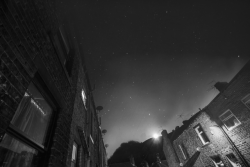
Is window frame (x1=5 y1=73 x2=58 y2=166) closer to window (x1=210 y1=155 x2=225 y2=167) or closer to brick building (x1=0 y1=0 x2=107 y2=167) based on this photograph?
brick building (x1=0 y1=0 x2=107 y2=167)

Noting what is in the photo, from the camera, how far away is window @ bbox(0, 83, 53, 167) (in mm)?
1595

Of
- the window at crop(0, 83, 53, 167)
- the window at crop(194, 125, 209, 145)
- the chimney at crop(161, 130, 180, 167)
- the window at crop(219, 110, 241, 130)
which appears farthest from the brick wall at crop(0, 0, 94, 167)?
the chimney at crop(161, 130, 180, 167)

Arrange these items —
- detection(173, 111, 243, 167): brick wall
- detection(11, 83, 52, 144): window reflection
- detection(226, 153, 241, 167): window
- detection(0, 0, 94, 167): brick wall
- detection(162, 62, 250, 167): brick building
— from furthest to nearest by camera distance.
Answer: detection(173, 111, 243, 167): brick wall
detection(226, 153, 241, 167): window
detection(162, 62, 250, 167): brick building
detection(11, 83, 52, 144): window reflection
detection(0, 0, 94, 167): brick wall

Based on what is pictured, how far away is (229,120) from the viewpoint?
11836mm

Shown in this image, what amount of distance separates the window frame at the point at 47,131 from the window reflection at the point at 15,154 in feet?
0.18

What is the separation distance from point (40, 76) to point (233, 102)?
1427 cm

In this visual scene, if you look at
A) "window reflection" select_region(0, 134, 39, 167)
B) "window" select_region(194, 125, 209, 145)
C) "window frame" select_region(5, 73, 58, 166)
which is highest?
"window" select_region(194, 125, 209, 145)

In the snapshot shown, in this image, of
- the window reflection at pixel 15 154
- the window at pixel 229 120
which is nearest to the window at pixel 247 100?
the window at pixel 229 120

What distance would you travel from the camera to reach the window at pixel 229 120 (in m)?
11.3

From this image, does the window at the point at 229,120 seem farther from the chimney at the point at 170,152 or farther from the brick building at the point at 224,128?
the chimney at the point at 170,152

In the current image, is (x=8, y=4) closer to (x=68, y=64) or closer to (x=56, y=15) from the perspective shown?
(x=56, y=15)

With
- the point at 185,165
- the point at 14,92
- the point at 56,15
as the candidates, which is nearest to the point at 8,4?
the point at 14,92

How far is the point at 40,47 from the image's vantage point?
7.70 ft

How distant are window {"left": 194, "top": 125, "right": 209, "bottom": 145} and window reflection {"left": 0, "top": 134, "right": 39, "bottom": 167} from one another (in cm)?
1672
